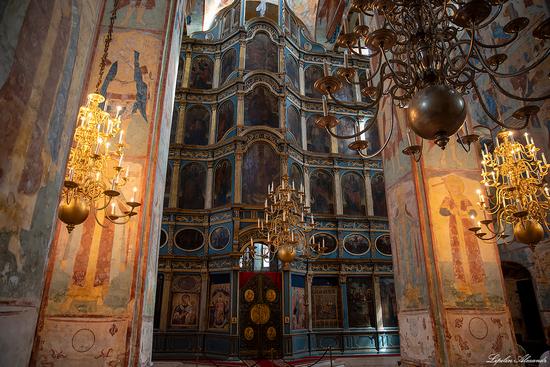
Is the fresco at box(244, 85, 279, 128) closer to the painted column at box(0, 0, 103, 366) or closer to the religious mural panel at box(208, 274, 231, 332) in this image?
the religious mural panel at box(208, 274, 231, 332)

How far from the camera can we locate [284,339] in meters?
12.9

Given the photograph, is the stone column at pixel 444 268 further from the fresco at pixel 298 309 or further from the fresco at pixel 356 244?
the fresco at pixel 356 244

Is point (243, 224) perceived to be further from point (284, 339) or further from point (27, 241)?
point (27, 241)

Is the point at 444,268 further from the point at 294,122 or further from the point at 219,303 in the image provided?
the point at 294,122

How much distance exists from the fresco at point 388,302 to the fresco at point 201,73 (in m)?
12.6

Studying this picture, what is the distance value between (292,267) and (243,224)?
8.54 feet

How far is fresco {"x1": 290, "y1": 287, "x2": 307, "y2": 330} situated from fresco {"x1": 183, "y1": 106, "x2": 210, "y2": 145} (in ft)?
26.2

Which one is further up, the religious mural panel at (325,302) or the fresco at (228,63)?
the fresco at (228,63)

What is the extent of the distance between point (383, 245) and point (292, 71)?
32.2ft

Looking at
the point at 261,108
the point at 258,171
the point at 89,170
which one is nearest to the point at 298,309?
the point at 258,171

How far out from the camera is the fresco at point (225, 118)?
53.3ft

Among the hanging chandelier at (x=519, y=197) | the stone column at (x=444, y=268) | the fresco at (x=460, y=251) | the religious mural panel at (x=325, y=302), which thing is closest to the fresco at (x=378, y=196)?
the religious mural panel at (x=325, y=302)

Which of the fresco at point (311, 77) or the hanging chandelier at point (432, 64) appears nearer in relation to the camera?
the hanging chandelier at point (432, 64)

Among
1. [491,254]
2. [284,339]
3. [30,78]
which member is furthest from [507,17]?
[284,339]
